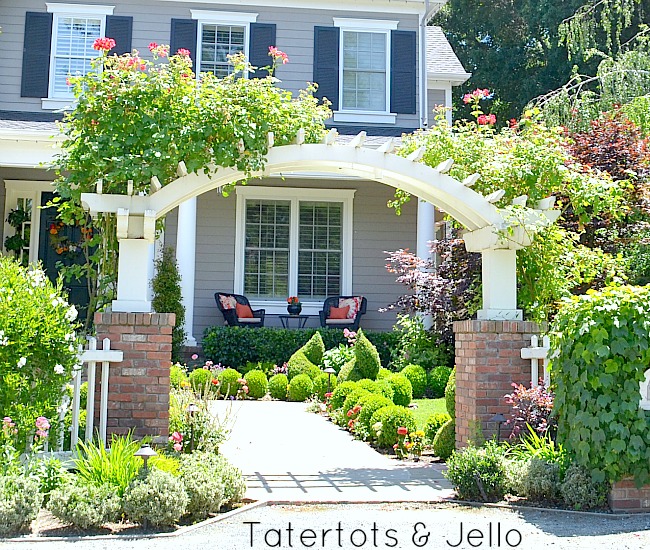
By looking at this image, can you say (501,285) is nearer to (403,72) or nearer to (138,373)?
(138,373)

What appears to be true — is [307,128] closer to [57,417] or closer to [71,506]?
[57,417]

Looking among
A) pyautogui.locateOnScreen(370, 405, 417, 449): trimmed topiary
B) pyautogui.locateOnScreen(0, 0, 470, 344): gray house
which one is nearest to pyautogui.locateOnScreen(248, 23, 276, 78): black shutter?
pyautogui.locateOnScreen(0, 0, 470, 344): gray house

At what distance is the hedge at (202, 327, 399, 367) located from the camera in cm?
1303

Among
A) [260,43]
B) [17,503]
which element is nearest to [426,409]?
[17,503]

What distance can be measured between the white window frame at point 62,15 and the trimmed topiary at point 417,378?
23.9ft

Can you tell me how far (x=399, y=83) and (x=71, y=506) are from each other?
11265 mm

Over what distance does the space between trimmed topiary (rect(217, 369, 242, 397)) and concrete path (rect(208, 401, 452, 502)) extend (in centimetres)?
129

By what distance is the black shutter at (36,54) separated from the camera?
13.9m

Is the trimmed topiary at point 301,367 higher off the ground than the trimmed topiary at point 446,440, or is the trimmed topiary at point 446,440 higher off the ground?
the trimmed topiary at point 301,367

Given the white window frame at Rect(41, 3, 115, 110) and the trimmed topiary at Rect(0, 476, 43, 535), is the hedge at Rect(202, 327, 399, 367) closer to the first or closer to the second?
the white window frame at Rect(41, 3, 115, 110)

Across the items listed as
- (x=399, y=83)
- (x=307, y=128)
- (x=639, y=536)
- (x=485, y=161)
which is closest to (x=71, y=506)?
(x=639, y=536)

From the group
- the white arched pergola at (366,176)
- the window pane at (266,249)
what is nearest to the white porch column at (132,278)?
the white arched pergola at (366,176)

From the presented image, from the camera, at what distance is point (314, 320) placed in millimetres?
14656

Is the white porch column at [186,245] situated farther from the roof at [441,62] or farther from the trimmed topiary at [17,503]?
the trimmed topiary at [17,503]
